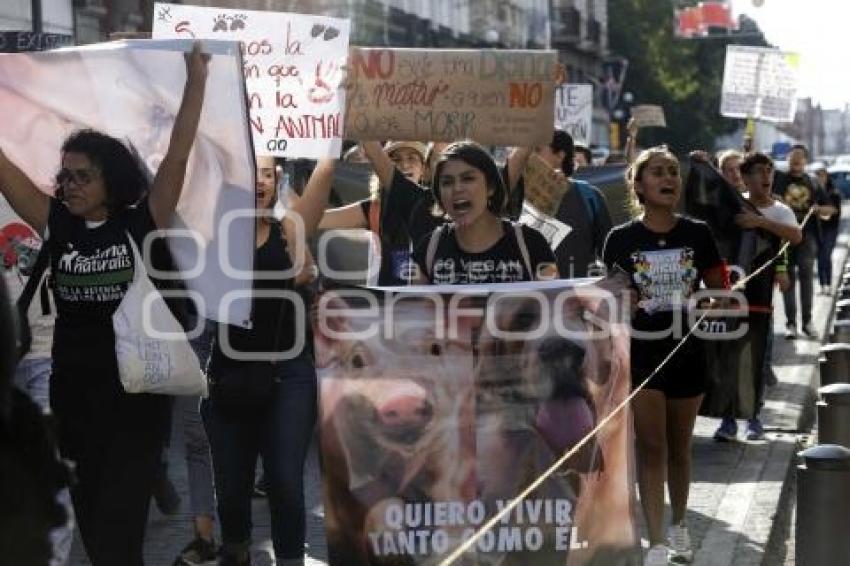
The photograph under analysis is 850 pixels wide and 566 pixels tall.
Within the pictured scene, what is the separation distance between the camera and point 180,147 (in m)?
5.81

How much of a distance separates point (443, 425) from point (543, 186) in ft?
13.4

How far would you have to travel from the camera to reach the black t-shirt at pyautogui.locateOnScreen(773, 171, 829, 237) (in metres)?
17.5

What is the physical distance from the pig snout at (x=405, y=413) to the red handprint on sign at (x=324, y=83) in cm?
216

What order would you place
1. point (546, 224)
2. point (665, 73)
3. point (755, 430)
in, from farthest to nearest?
point (665, 73)
point (755, 430)
point (546, 224)

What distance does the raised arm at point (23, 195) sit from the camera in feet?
19.7

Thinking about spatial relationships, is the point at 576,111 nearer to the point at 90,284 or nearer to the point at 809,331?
the point at 809,331

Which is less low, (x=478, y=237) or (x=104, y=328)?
(x=478, y=237)

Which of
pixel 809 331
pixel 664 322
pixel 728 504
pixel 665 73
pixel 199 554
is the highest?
pixel 664 322

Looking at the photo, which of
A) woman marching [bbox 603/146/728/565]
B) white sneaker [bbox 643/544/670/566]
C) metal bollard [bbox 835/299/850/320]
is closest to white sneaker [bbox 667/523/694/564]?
woman marching [bbox 603/146/728/565]

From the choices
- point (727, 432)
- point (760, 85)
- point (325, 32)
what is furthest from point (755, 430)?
point (760, 85)

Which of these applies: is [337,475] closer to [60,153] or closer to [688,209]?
Answer: [60,153]

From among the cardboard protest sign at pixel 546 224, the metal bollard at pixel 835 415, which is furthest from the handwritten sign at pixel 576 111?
the metal bollard at pixel 835 415

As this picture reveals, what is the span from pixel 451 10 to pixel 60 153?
157 feet

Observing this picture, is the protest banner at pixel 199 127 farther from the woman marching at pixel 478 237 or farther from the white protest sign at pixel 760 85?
the white protest sign at pixel 760 85
